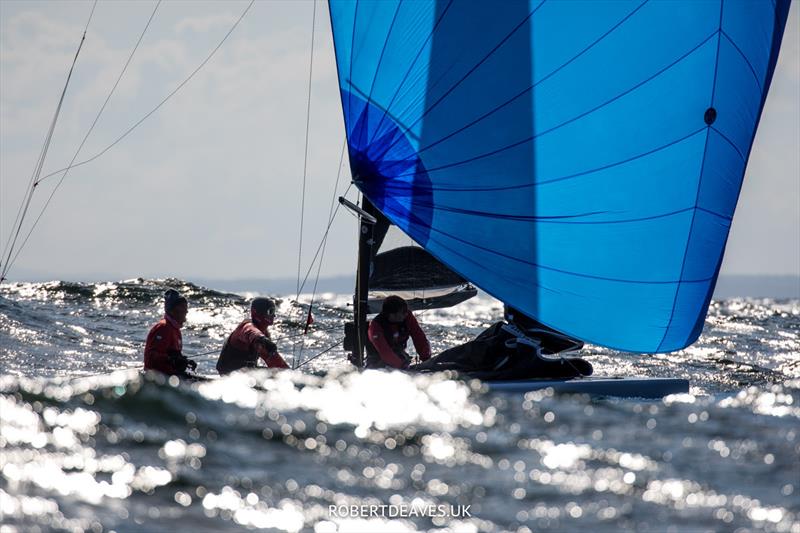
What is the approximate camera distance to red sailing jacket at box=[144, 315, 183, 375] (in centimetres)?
878

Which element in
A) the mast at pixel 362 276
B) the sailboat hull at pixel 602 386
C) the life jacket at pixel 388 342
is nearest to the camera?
the sailboat hull at pixel 602 386

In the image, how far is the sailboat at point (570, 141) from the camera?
896 cm

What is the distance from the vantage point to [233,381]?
8859 millimetres

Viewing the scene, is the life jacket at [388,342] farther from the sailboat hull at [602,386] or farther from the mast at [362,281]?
the sailboat hull at [602,386]

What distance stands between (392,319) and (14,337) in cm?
825

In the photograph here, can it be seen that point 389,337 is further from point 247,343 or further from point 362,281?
point 247,343

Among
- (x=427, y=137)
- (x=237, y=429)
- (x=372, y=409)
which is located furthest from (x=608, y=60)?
(x=237, y=429)

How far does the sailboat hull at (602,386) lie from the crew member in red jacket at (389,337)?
3.23 ft

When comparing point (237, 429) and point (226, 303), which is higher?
point (226, 303)

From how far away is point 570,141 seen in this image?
29.8 feet

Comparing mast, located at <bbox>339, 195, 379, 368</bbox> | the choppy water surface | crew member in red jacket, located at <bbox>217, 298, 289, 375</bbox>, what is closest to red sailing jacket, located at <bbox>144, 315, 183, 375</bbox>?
the choppy water surface

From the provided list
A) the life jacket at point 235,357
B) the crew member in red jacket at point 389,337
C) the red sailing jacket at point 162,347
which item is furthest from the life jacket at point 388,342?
the red sailing jacket at point 162,347

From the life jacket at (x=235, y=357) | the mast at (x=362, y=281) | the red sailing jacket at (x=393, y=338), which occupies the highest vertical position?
the mast at (x=362, y=281)

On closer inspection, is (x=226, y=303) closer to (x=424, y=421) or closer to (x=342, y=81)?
(x=342, y=81)
